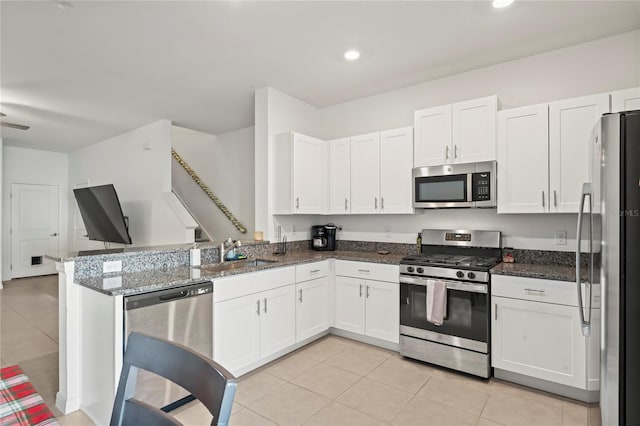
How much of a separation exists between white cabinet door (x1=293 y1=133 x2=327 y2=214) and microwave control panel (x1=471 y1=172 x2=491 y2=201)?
1682mm

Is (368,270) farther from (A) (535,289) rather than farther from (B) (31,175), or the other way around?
(B) (31,175)

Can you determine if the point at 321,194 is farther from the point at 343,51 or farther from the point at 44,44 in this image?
the point at 44,44

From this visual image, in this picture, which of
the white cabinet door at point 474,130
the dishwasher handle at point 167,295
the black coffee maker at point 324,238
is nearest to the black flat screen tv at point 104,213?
the black coffee maker at point 324,238

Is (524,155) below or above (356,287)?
above

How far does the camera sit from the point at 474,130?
2992mm

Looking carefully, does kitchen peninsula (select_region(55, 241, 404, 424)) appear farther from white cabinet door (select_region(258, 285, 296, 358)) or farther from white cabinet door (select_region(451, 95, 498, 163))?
white cabinet door (select_region(451, 95, 498, 163))

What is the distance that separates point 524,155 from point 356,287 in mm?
1941

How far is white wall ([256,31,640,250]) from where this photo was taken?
9.00ft

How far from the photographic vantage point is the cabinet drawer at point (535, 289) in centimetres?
238

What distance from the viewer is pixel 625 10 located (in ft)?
7.79

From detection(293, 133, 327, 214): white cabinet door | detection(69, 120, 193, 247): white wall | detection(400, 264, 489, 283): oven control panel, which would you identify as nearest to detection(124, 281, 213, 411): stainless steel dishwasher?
detection(293, 133, 327, 214): white cabinet door

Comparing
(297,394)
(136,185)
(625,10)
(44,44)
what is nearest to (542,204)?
(625,10)

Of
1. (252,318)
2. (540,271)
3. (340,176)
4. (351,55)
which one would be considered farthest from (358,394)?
(351,55)

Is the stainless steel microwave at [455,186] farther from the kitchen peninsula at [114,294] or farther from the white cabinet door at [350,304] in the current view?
the white cabinet door at [350,304]
